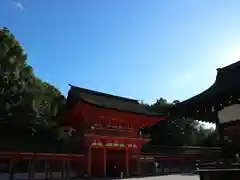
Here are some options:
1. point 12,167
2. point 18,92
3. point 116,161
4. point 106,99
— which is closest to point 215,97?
point 12,167

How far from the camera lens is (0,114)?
77.3 feet

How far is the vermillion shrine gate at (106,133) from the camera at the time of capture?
22562 millimetres

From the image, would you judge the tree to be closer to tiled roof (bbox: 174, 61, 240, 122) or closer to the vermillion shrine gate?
the vermillion shrine gate

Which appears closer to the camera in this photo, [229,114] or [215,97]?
[215,97]

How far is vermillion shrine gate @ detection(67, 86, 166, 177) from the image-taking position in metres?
22.6

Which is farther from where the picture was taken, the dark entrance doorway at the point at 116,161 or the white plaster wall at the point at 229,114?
the dark entrance doorway at the point at 116,161

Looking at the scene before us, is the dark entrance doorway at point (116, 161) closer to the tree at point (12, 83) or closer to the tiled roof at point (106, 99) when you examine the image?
the tiled roof at point (106, 99)

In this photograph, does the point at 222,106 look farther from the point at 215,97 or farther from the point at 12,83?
the point at 12,83

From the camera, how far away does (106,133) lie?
76.9ft

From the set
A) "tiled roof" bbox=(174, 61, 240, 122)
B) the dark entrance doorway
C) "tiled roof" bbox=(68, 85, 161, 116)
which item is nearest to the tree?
"tiled roof" bbox=(68, 85, 161, 116)

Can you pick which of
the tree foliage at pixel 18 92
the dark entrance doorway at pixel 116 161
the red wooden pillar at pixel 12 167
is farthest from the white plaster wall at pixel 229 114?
the tree foliage at pixel 18 92

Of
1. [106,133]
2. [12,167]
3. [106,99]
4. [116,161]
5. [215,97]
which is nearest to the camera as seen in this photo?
[215,97]

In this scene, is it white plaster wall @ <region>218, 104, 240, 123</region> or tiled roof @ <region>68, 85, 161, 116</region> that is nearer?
white plaster wall @ <region>218, 104, 240, 123</region>

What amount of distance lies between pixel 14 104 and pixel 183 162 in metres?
21.2
